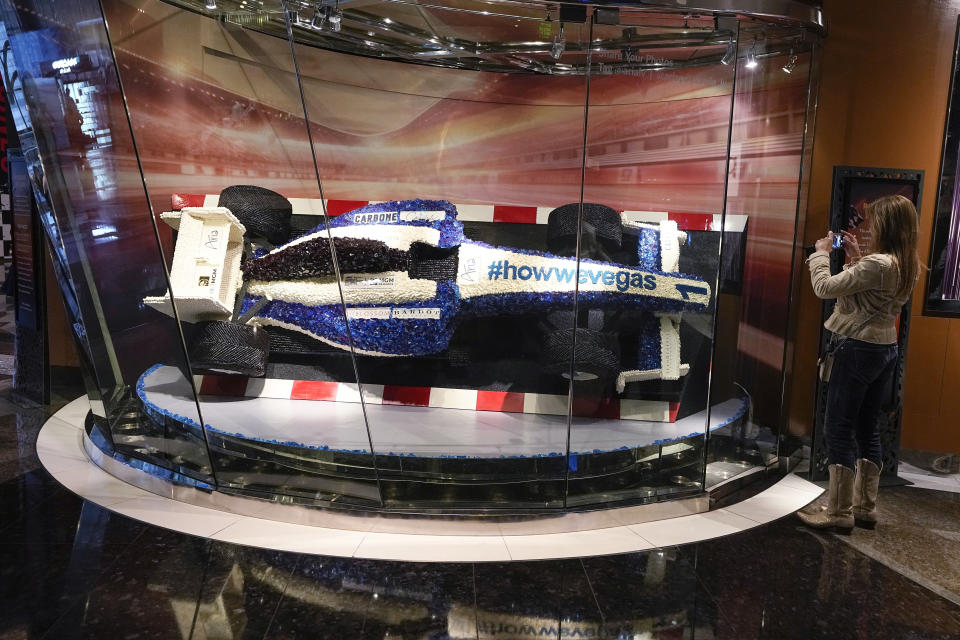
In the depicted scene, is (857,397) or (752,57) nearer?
(857,397)

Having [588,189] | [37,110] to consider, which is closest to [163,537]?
[37,110]

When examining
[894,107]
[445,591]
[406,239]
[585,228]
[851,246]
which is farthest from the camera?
[894,107]

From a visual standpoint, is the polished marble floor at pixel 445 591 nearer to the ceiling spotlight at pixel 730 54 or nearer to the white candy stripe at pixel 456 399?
the white candy stripe at pixel 456 399

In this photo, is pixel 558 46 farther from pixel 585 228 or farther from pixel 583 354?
pixel 583 354

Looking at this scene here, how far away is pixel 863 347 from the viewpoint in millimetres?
2379

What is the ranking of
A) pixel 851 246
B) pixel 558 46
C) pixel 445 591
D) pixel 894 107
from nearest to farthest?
pixel 445 591
pixel 558 46
pixel 851 246
pixel 894 107

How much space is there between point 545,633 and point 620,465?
891 millimetres

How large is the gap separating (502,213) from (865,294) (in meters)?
1.42

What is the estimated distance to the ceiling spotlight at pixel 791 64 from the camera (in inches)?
106

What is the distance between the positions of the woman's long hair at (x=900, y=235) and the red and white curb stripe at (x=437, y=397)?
924 millimetres

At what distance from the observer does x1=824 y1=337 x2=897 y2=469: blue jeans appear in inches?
93.7

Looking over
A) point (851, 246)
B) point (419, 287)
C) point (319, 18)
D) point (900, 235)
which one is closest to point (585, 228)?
point (419, 287)

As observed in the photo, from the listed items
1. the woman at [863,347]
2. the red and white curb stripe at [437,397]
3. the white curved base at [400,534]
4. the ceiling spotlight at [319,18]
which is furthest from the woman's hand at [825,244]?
the ceiling spotlight at [319,18]

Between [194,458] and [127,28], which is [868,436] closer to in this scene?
[194,458]
